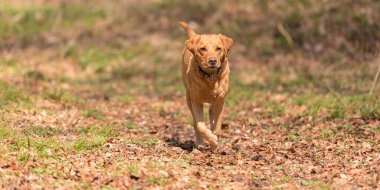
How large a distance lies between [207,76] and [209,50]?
0.38 metres

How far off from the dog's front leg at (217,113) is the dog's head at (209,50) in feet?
1.80

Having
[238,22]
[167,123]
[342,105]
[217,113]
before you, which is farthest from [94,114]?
[238,22]

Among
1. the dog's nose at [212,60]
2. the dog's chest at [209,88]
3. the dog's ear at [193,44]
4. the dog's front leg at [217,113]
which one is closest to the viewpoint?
the dog's nose at [212,60]

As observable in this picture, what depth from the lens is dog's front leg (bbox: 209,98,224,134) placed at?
771 cm

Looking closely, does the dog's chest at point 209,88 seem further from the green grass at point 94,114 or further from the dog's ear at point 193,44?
the green grass at point 94,114

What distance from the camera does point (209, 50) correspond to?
7.16 m

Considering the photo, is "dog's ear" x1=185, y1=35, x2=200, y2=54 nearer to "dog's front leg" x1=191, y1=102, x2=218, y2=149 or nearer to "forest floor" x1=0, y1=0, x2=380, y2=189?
"dog's front leg" x1=191, y1=102, x2=218, y2=149

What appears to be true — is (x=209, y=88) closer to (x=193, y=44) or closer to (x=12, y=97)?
(x=193, y=44)

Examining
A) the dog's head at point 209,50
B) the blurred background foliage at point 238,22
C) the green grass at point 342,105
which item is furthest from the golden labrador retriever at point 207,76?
the blurred background foliage at point 238,22

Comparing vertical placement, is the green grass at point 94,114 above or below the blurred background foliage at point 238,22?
below

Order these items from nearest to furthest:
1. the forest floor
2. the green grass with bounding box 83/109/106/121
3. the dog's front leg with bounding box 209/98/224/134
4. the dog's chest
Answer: the forest floor
the dog's chest
the dog's front leg with bounding box 209/98/224/134
the green grass with bounding box 83/109/106/121

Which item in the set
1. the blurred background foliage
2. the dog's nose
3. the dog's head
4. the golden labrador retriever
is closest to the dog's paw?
the golden labrador retriever

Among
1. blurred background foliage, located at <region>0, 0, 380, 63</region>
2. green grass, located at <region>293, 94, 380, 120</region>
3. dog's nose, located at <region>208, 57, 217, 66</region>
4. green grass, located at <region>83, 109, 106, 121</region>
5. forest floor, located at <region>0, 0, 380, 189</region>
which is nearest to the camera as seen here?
forest floor, located at <region>0, 0, 380, 189</region>

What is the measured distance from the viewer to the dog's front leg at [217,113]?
25.3 feet
